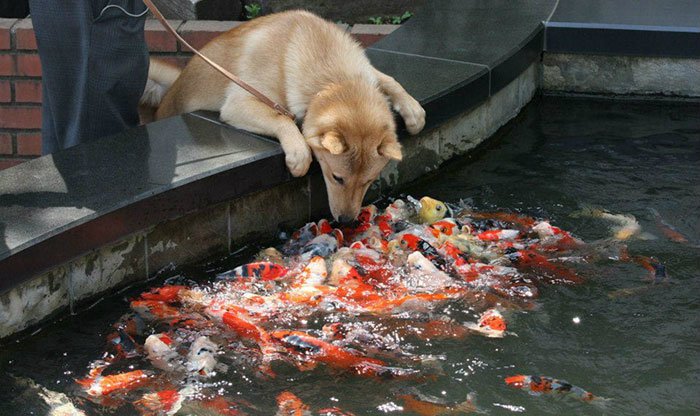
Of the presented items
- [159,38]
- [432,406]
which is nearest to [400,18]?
[159,38]

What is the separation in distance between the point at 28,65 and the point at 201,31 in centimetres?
108

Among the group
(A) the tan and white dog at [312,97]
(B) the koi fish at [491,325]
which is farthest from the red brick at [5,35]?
(B) the koi fish at [491,325]

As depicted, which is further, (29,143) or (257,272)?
(29,143)

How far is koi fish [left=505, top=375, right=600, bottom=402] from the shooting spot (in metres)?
3.06

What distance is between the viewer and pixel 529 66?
19.7 ft

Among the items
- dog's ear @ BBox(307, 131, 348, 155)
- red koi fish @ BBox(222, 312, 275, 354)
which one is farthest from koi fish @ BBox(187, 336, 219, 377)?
dog's ear @ BBox(307, 131, 348, 155)

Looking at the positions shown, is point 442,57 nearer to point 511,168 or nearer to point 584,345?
point 511,168

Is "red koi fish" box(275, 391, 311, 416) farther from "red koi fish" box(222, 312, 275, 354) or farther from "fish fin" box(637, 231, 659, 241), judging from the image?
"fish fin" box(637, 231, 659, 241)

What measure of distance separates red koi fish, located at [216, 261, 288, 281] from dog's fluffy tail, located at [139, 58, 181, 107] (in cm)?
191

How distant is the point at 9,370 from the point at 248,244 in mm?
1295

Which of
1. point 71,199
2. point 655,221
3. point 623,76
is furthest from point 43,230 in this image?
point 623,76

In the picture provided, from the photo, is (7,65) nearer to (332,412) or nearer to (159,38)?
(159,38)

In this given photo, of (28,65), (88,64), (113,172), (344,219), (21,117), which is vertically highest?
(88,64)

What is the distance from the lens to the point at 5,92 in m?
6.23
